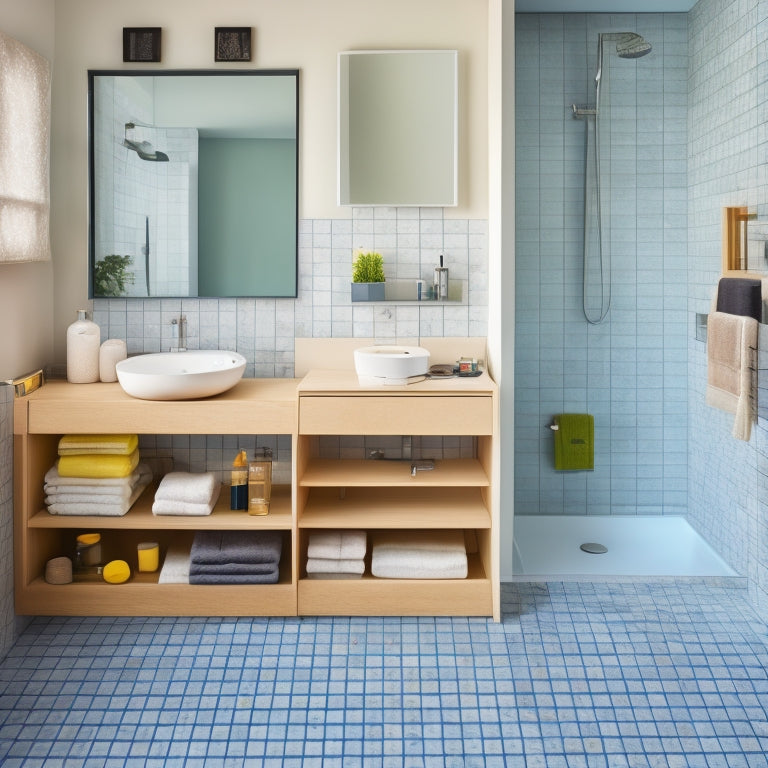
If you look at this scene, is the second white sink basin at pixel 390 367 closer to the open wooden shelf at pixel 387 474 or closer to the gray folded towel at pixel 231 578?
the open wooden shelf at pixel 387 474

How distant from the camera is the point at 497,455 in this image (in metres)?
3.04

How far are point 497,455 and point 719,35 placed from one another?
6.59ft

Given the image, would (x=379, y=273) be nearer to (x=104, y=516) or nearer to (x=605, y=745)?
(x=104, y=516)

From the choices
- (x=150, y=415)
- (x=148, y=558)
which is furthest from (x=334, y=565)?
(x=150, y=415)

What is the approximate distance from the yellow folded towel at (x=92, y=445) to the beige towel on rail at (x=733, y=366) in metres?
2.23

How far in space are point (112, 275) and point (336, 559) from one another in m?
1.49

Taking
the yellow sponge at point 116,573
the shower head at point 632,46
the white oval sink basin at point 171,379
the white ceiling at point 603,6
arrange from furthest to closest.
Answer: the white ceiling at point 603,6
the shower head at point 632,46
the yellow sponge at point 116,573
the white oval sink basin at point 171,379

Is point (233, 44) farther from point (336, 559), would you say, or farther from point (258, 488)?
point (336, 559)

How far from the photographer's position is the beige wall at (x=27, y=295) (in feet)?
10.1

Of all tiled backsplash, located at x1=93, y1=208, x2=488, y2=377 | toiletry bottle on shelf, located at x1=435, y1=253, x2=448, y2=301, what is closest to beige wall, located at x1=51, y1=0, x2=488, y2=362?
tiled backsplash, located at x1=93, y1=208, x2=488, y2=377

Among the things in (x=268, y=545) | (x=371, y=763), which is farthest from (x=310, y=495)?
(x=371, y=763)

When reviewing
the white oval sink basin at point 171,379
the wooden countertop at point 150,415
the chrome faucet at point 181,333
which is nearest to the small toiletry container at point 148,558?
the wooden countertop at point 150,415

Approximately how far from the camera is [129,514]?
124 inches

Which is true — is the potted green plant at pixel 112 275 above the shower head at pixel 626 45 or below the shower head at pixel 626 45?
below
